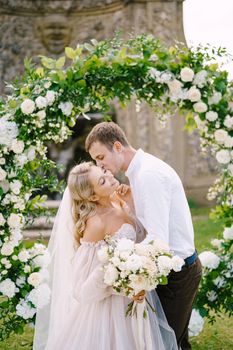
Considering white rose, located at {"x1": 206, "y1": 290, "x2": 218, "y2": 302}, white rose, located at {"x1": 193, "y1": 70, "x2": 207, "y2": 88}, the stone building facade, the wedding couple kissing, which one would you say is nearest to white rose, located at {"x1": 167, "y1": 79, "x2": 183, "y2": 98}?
white rose, located at {"x1": 193, "y1": 70, "x2": 207, "y2": 88}

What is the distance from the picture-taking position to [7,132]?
505 centimetres

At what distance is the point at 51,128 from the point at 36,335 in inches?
61.9

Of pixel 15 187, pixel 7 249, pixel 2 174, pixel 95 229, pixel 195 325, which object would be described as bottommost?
pixel 195 325

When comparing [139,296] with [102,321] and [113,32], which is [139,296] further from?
[113,32]

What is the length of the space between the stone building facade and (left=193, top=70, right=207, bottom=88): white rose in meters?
7.97

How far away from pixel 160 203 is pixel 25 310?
67.4 inches

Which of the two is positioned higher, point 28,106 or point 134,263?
point 28,106

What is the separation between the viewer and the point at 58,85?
4.98m

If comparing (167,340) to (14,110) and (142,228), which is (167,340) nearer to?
(142,228)

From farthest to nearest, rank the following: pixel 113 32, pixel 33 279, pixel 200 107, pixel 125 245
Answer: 1. pixel 113 32
2. pixel 33 279
3. pixel 200 107
4. pixel 125 245

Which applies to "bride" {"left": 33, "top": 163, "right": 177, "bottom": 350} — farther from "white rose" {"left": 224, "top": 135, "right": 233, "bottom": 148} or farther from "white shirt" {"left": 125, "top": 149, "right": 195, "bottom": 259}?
"white rose" {"left": 224, "top": 135, "right": 233, "bottom": 148}

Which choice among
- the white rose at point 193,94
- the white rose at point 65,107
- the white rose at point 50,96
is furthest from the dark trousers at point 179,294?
the white rose at point 50,96

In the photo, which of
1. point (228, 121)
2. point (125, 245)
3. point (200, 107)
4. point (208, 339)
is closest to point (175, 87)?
point (200, 107)

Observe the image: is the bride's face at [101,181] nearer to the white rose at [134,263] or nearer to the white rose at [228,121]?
the white rose at [134,263]
